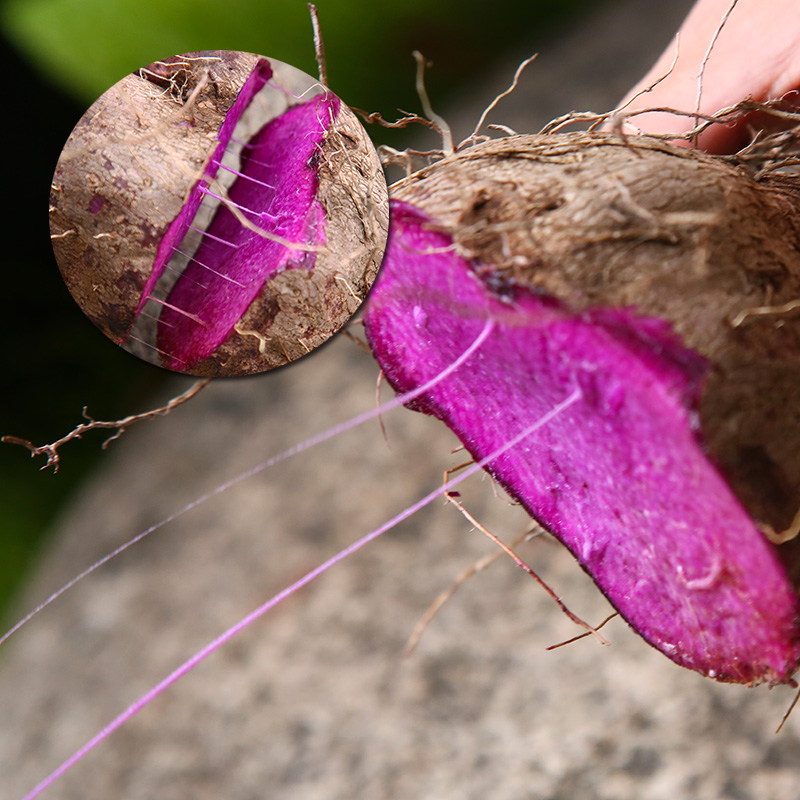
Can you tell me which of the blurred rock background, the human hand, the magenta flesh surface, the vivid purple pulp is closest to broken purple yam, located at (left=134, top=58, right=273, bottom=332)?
the vivid purple pulp

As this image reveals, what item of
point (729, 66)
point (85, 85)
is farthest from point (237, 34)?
point (729, 66)

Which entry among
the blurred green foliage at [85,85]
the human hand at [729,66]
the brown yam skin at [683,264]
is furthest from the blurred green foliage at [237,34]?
the brown yam skin at [683,264]

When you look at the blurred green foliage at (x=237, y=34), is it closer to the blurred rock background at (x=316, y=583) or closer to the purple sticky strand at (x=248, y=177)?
the blurred rock background at (x=316, y=583)

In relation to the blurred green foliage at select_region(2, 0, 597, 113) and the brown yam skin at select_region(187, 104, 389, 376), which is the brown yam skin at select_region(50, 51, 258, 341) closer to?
the brown yam skin at select_region(187, 104, 389, 376)

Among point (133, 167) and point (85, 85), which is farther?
point (85, 85)

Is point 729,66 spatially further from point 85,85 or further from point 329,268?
point 85,85

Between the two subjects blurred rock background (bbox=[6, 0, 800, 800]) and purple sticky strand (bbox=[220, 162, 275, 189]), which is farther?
blurred rock background (bbox=[6, 0, 800, 800])

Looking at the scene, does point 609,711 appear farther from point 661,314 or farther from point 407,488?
point 661,314
